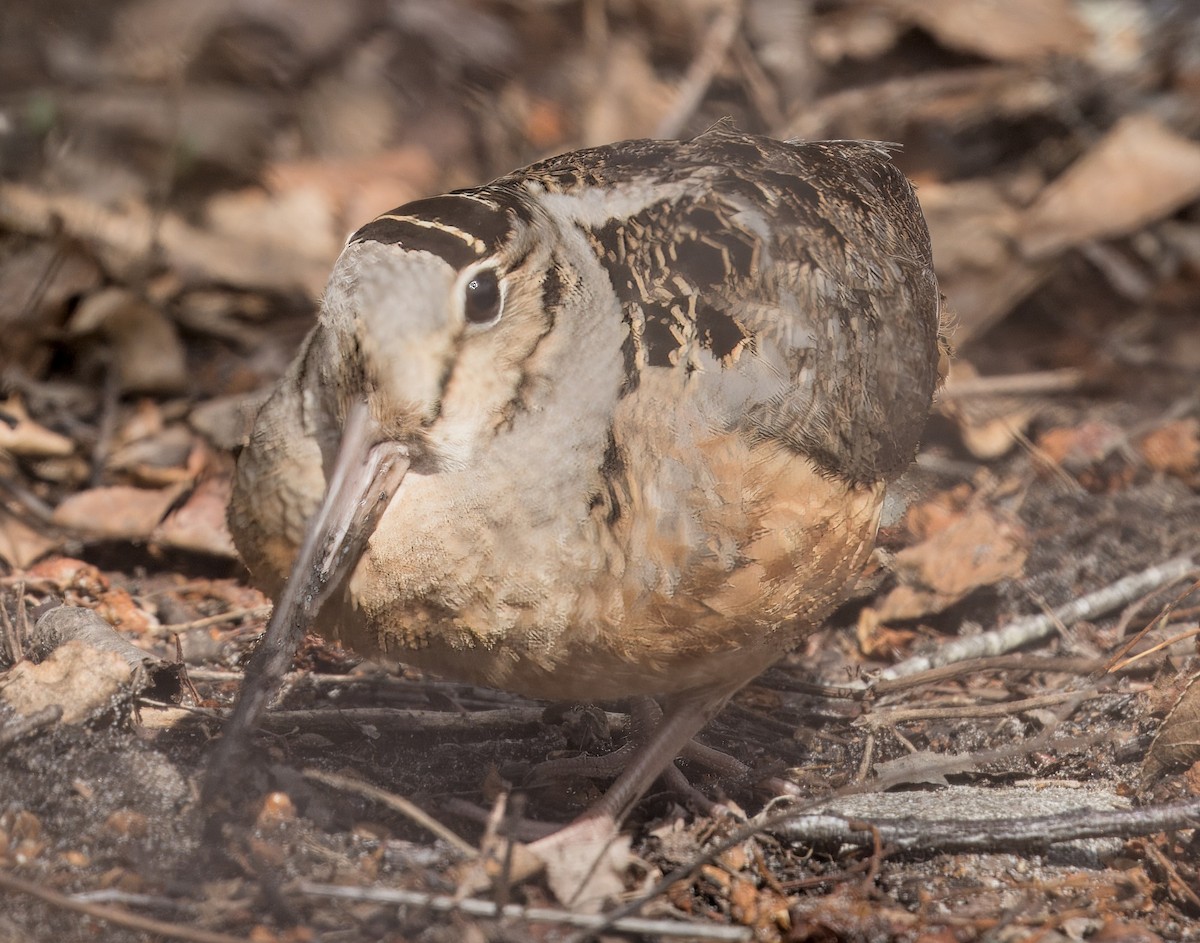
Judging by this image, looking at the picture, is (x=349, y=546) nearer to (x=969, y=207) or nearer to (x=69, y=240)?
(x=69, y=240)

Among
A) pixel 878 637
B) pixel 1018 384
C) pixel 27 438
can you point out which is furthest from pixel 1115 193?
pixel 27 438

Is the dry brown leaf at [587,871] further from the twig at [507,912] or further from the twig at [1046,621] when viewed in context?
the twig at [1046,621]

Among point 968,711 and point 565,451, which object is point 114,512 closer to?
point 565,451

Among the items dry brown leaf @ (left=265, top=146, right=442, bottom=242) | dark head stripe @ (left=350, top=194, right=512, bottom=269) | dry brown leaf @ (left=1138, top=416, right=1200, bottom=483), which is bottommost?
dry brown leaf @ (left=1138, top=416, right=1200, bottom=483)

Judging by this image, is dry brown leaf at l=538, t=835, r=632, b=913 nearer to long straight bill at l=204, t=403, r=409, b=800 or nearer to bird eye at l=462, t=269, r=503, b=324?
long straight bill at l=204, t=403, r=409, b=800

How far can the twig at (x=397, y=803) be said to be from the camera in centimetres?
264

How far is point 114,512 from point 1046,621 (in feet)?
8.50

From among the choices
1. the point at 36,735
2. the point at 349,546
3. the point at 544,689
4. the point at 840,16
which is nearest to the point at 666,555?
the point at 544,689

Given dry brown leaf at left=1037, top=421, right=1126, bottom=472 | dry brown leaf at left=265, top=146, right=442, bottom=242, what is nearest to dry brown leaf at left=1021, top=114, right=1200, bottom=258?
dry brown leaf at left=1037, top=421, right=1126, bottom=472

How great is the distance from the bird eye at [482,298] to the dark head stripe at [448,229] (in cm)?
4

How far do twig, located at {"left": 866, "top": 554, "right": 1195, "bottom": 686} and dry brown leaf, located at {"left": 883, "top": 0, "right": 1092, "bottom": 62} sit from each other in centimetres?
306

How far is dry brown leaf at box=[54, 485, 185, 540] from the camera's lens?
388 centimetres

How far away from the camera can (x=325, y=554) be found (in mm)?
2654

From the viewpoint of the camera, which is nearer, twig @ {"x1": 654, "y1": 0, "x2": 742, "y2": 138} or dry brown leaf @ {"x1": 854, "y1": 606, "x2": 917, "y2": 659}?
dry brown leaf @ {"x1": 854, "y1": 606, "x2": 917, "y2": 659}
